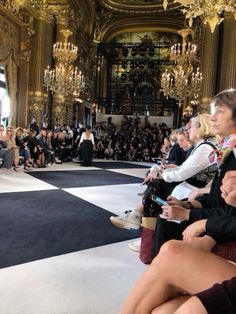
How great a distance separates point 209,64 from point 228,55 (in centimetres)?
120

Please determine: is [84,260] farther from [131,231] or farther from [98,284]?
[131,231]

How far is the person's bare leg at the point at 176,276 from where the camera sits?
1255mm

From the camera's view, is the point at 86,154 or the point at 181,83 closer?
the point at 181,83

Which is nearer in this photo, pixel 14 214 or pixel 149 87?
pixel 14 214

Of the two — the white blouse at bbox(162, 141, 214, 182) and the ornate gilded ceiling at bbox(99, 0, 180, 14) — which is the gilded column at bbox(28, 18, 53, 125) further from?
the white blouse at bbox(162, 141, 214, 182)

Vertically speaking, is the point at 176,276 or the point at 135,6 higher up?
the point at 135,6

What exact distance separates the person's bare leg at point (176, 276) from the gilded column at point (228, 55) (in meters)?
13.2

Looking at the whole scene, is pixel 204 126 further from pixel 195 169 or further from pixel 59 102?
pixel 59 102

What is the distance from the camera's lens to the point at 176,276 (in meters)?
1.29

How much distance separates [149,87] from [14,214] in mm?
21305

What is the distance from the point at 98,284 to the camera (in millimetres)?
2455

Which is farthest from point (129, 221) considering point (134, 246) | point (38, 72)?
point (38, 72)

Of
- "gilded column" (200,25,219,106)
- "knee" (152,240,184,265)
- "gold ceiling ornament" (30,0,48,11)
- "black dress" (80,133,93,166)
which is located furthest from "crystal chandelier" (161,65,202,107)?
"knee" (152,240,184,265)

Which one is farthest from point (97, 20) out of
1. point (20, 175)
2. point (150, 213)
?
point (150, 213)
